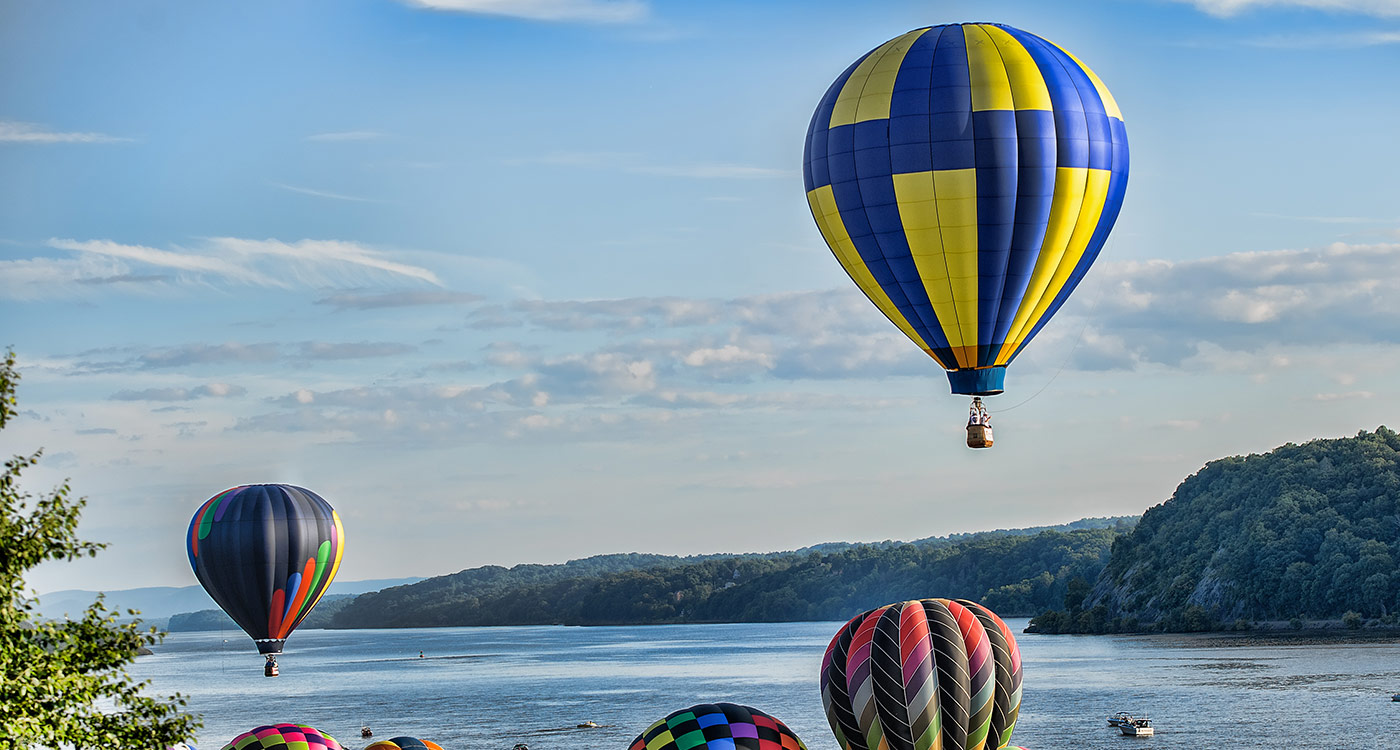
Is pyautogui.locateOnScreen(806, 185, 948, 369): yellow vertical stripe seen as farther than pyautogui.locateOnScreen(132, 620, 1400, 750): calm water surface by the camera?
No

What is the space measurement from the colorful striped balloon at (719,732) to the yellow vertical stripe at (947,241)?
7.30 meters

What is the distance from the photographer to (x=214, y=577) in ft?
126

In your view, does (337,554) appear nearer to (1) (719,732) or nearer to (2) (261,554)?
(2) (261,554)

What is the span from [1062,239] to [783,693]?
6385 centimetres

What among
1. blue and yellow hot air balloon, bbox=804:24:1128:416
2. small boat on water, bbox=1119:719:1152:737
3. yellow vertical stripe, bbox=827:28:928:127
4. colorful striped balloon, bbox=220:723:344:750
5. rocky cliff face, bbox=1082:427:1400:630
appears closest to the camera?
colorful striped balloon, bbox=220:723:344:750

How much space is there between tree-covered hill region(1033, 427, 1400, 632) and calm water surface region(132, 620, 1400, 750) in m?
5.34

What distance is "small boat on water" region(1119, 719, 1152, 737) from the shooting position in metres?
59.6

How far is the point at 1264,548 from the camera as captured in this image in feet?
403

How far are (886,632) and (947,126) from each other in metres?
6.94

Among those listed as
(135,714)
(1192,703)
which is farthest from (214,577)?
(1192,703)

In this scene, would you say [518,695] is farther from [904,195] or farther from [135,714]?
[135,714]

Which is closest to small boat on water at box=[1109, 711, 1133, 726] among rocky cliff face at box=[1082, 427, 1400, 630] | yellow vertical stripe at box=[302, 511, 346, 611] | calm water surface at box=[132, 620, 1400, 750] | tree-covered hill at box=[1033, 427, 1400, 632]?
calm water surface at box=[132, 620, 1400, 750]

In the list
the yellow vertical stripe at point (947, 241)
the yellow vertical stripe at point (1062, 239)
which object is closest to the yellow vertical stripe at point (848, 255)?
the yellow vertical stripe at point (947, 241)

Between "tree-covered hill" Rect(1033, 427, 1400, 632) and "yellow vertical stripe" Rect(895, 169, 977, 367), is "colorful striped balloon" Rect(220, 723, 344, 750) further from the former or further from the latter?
"tree-covered hill" Rect(1033, 427, 1400, 632)
